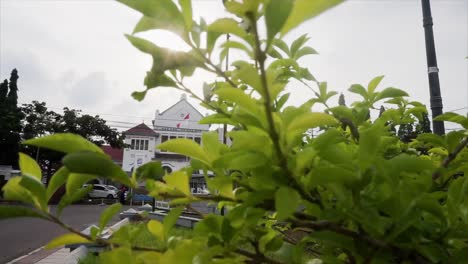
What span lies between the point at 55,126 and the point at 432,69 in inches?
991

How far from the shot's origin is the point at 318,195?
568 millimetres

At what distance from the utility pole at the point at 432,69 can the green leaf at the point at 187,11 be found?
8.76 ft

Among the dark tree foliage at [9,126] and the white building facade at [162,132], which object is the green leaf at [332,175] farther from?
the white building facade at [162,132]

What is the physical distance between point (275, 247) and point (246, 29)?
1.36ft

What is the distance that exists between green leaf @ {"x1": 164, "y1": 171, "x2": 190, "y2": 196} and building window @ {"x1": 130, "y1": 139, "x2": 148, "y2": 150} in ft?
102

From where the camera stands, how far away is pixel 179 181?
0.59 m

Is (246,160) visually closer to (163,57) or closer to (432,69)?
(163,57)

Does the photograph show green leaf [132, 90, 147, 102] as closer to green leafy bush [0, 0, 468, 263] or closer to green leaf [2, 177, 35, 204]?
green leafy bush [0, 0, 468, 263]

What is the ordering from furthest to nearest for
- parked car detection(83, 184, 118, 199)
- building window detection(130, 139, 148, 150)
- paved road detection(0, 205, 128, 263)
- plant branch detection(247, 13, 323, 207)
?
1. building window detection(130, 139, 148, 150)
2. parked car detection(83, 184, 118, 199)
3. paved road detection(0, 205, 128, 263)
4. plant branch detection(247, 13, 323, 207)

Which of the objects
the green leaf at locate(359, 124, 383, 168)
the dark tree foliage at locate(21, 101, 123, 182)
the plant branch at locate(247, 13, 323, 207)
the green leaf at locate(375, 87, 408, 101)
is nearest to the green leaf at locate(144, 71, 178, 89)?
the plant branch at locate(247, 13, 323, 207)

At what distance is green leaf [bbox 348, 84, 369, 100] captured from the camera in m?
0.96

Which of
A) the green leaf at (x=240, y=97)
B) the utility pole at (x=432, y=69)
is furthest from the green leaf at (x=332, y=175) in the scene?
the utility pole at (x=432, y=69)

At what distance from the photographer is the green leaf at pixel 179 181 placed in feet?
1.92

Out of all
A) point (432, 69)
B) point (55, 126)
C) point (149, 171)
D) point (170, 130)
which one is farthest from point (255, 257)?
point (170, 130)
